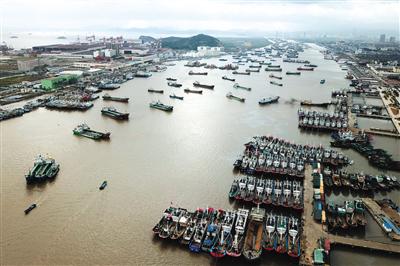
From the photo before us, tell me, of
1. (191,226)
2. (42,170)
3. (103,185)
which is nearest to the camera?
(191,226)

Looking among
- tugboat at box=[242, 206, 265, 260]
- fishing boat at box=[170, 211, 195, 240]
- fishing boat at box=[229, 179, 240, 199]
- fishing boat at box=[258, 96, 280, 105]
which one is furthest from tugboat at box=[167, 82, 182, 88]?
tugboat at box=[242, 206, 265, 260]

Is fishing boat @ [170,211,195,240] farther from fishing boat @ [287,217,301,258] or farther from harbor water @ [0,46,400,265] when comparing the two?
fishing boat @ [287,217,301,258]

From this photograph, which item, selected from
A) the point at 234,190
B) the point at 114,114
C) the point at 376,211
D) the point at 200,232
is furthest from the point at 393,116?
the point at 114,114

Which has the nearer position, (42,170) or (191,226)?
(191,226)

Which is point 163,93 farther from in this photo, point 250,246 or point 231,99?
point 250,246

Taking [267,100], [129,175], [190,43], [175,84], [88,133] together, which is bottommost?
[129,175]

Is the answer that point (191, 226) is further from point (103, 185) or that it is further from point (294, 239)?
point (103, 185)
